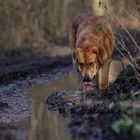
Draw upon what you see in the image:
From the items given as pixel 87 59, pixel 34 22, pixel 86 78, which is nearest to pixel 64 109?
pixel 86 78

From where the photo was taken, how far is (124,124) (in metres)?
7.33

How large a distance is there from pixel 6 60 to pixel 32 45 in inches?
155

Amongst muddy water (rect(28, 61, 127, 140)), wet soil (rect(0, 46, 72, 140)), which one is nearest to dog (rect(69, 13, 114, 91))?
muddy water (rect(28, 61, 127, 140))

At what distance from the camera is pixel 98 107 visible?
8.85 m

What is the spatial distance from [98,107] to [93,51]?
6.92 ft

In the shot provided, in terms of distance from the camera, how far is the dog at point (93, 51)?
10734 mm

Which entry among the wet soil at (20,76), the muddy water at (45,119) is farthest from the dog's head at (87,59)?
the wet soil at (20,76)

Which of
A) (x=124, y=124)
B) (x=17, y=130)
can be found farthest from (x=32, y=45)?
(x=124, y=124)

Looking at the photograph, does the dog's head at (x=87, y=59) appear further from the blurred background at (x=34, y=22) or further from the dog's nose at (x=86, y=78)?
the blurred background at (x=34, y=22)

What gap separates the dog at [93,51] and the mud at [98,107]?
15.4 inches

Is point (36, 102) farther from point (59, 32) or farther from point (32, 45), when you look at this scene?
point (59, 32)

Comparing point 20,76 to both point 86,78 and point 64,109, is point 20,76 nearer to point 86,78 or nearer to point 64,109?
point 86,78

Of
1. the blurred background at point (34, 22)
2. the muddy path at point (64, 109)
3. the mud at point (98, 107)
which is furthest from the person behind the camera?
the blurred background at point (34, 22)

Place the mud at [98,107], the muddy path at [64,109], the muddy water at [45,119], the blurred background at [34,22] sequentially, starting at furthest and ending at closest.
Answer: the blurred background at [34,22], the muddy water at [45,119], the muddy path at [64,109], the mud at [98,107]
